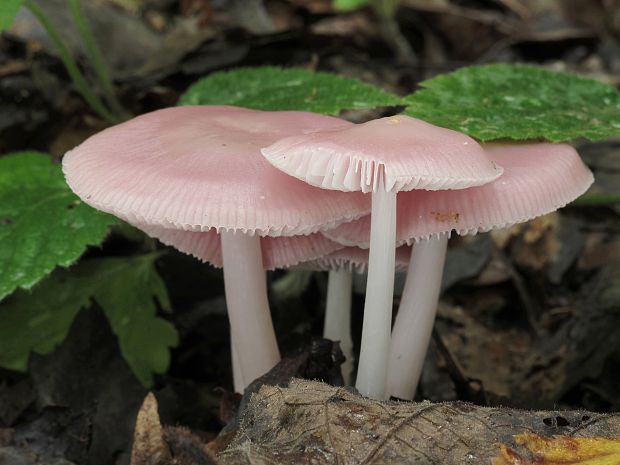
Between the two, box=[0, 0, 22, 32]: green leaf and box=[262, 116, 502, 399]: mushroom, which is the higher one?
box=[0, 0, 22, 32]: green leaf

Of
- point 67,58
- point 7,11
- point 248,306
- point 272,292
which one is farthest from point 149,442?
point 67,58

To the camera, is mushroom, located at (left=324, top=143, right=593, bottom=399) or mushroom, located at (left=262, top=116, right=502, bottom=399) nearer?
mushroom, located at (left=262, top=116, right=502, bottom=399)

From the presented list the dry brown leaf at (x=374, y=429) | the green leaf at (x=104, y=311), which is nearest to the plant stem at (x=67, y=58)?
the green leaf at (x=104, y=311)

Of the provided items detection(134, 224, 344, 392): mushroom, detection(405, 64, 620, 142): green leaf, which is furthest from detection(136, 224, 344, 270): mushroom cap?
detection(405, 64, 620, 142): green leaf

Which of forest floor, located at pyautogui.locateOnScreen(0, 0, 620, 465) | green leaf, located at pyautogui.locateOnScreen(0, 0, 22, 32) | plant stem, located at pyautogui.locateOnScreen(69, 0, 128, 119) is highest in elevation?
green leaf, located at pyautogui.locateOnScreen(0, 0, 22, 32)

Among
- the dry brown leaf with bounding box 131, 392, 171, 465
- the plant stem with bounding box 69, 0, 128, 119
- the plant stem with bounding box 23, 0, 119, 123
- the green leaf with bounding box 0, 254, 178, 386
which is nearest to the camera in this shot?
the dry brown leaf with bounding box 131, 392, 171, 465

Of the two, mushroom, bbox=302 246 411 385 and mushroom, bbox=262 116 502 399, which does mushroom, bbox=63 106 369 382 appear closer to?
mushroom, bbox=262 116 502 399

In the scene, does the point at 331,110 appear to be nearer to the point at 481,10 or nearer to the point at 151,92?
the point at 151,92
